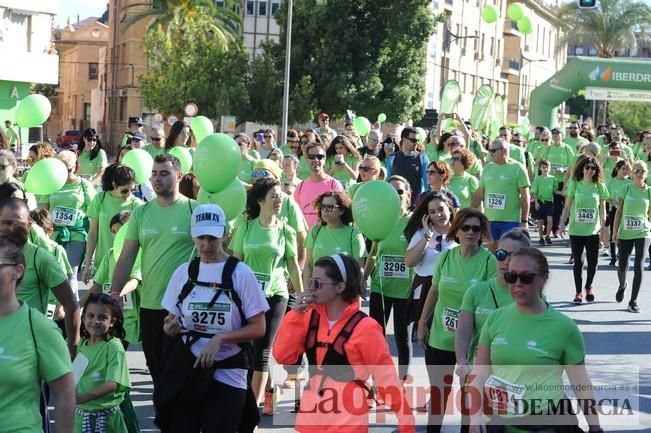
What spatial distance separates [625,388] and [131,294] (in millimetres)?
4285

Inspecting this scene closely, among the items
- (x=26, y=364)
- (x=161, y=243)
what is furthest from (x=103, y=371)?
(x=26, y=364)

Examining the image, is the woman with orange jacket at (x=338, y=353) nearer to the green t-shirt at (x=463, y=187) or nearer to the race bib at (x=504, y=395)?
the race bib at (x=504, y=395)

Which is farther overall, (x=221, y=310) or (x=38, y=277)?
(x=38, y=277)

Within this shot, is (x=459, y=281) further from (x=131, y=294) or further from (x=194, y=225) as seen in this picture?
(x=131, y=294)

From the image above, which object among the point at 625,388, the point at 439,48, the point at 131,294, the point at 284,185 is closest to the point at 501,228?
the point at 284,185

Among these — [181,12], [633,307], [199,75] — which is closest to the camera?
[633,307]

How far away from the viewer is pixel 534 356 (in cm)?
555

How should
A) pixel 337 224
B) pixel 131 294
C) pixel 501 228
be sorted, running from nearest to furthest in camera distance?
pixel 131 294 < pixel 337 224 < pixel 501 228

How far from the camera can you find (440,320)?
775 centimetres

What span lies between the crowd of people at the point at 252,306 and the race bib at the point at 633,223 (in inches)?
173

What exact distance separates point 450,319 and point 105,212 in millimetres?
4017

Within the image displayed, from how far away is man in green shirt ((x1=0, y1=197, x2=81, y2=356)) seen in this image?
665 centimetres

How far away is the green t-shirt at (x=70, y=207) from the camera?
40.4 feet

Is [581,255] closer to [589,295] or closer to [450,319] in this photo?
[589,295]
